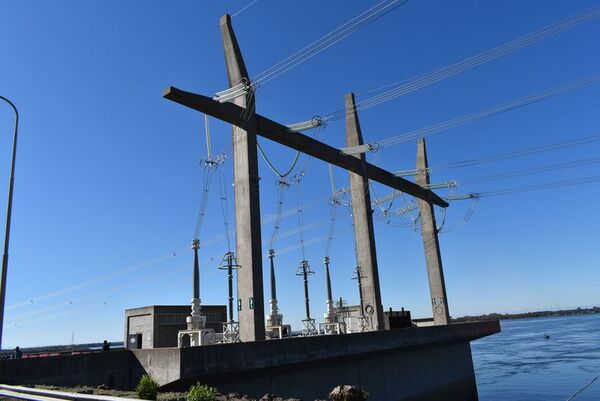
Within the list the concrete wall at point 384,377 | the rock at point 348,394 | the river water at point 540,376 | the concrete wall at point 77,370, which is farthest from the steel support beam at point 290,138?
the river water at point 540,376

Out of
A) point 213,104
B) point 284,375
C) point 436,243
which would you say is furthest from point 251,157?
point 436,243

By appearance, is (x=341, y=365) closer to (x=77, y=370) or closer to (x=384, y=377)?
(x=384, y=377)

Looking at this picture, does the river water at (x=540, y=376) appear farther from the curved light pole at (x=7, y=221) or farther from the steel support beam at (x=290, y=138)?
the curved light pole at (x=7, y=221)

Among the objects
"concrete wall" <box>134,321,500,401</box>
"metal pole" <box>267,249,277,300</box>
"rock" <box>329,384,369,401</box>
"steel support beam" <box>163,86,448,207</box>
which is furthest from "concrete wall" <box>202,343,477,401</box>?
"steel support beam" <box>163,86,448,207</box>

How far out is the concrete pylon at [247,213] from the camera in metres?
22.2

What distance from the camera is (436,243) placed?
43.6 meters

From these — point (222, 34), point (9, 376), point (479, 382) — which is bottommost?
point (479, 382)

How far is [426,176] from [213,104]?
28.1 meters

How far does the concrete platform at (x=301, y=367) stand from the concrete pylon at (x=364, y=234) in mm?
3665

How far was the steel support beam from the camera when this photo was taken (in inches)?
874

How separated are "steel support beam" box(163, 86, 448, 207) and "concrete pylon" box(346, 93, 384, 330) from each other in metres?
1.37

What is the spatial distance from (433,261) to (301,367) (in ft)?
82.1

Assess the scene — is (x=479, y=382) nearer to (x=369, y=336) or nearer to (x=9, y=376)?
(x=369, y=336)

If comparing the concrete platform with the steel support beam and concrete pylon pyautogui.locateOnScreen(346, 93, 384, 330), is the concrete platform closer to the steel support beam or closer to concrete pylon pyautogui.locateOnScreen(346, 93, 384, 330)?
concrete pylon pyautogui.locateOnScreen(346, 93, 384, 330)
